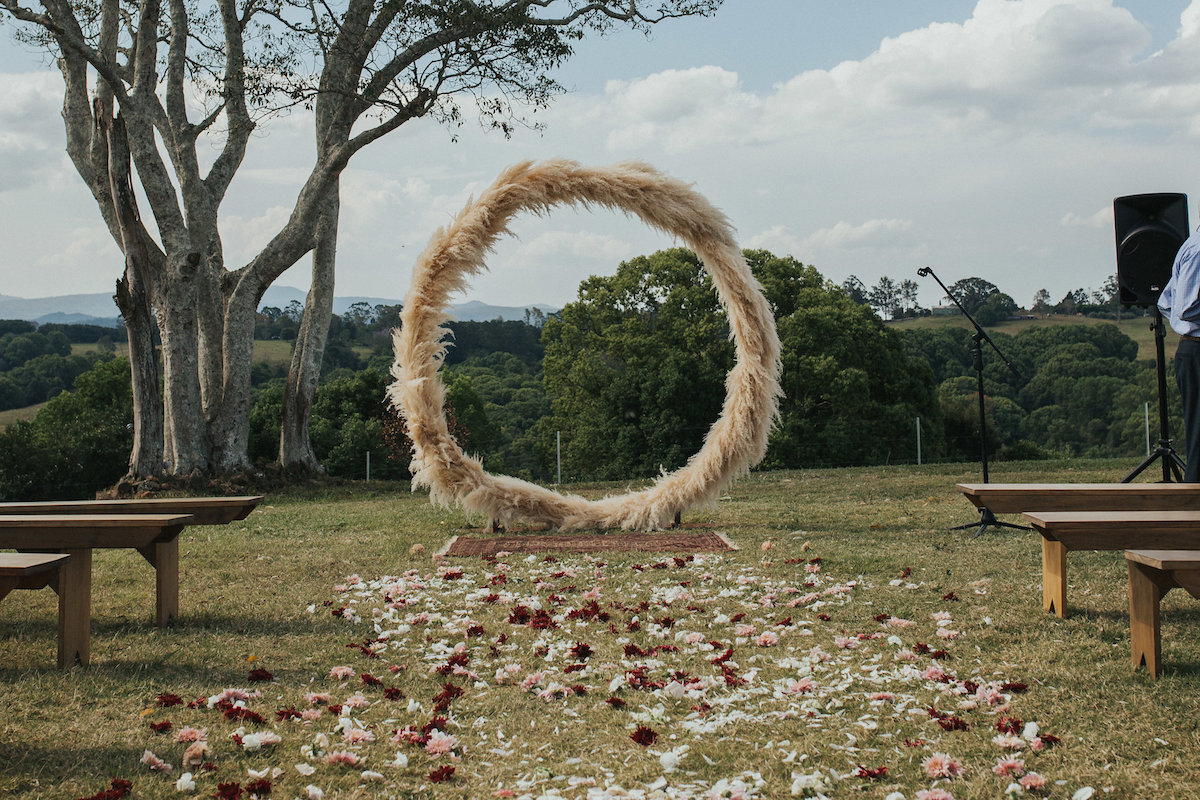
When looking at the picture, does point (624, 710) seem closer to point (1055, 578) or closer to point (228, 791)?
point (228, 791)

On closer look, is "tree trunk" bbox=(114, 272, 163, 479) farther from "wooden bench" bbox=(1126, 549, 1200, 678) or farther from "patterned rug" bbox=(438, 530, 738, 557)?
"wooden bench" bbox=(1126, 549, 1200, 678)

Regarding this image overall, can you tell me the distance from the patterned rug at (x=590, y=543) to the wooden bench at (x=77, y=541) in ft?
8.52

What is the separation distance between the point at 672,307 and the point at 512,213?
743 inches

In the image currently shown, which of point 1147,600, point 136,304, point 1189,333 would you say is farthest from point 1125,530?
point 136,304

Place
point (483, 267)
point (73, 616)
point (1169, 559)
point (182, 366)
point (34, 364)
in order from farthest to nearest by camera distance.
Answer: point (34, 364), point (182, 366), point (483, 267), point (73, 616), point (1169, 559)

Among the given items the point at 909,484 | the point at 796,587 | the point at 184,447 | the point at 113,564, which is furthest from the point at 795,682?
the point at 184,447

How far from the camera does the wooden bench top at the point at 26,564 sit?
10.0 feet

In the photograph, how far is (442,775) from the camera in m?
2.53

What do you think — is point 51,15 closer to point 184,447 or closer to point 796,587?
point 184,447

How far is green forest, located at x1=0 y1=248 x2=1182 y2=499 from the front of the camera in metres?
22.5

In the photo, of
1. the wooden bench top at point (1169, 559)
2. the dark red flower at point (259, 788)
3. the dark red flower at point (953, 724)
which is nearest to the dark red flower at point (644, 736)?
the dark red flower at point (953, 724)

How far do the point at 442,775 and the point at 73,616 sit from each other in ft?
6.66

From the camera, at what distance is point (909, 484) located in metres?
11.6

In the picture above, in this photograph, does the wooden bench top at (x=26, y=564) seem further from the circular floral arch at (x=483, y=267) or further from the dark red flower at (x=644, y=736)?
the circular floral arch at (x=483, y=267)
